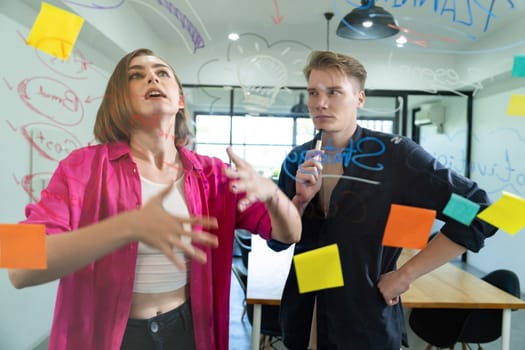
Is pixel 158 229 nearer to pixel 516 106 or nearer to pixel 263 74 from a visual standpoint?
pixel 263 74

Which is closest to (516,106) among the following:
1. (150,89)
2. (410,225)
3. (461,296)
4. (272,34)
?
(410,225)

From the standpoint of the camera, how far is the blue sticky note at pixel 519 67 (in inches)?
31.3

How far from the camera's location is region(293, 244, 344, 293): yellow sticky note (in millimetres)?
823

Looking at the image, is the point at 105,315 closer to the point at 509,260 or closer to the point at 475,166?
the point at 475,166

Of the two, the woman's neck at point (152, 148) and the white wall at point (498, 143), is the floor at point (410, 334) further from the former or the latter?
the woman's neck at point (152, 148)

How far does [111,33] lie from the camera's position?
72cm

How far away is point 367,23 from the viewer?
0.84m

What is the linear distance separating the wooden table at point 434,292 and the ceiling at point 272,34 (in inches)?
41.3

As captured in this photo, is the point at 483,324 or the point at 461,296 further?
the point at 483,324

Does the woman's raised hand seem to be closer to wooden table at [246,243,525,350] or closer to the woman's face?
the woman's face

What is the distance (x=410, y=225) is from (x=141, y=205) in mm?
575

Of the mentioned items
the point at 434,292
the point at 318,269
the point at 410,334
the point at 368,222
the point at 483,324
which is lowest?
the point at 410,334

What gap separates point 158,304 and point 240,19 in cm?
64

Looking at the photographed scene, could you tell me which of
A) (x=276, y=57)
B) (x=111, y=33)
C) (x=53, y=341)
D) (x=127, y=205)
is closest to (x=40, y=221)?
(x=127, y=205)
